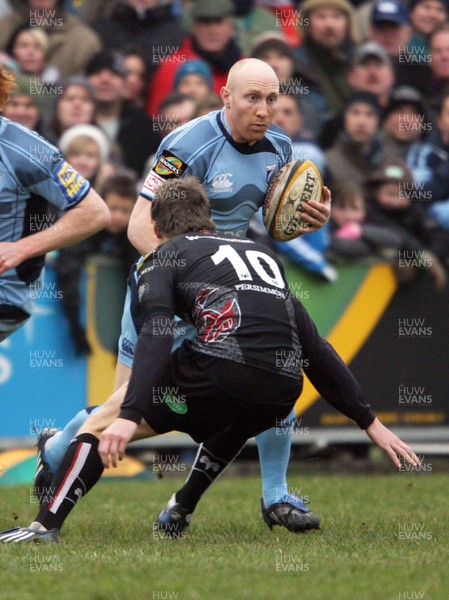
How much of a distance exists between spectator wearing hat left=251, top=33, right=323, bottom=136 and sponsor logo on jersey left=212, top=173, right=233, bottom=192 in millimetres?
4606

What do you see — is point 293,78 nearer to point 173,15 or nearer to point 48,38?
point 173,15

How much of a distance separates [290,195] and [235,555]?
76.8 inches

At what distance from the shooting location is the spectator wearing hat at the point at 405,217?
10453 millimetres

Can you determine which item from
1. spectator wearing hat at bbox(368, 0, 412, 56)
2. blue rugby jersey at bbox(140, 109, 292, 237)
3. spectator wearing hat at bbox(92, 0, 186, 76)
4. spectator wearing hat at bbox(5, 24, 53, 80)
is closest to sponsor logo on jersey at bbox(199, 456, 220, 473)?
blue rugby jersey at bbox(140, 109, 292, 237)

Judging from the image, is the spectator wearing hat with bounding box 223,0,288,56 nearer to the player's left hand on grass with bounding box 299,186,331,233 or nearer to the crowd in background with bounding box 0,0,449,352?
the crowd in background with bounding box 0,0,449,352

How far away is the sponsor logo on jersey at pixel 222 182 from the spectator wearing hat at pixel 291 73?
181 inches

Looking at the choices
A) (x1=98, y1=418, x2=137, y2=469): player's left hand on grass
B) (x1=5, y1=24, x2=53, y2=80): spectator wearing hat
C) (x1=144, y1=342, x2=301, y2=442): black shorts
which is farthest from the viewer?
(x1=5, y1=24, x2=53, y2=80): spectator wearing hat

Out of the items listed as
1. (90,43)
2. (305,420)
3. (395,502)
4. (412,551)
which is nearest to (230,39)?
(90,43)

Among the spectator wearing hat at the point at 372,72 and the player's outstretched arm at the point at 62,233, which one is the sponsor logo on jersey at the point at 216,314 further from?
the spectator wearing hat at the point at 372,72

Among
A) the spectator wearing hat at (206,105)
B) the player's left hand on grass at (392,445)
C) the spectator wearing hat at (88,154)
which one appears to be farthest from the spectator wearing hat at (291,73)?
the player's left hand on grass at (392,445)

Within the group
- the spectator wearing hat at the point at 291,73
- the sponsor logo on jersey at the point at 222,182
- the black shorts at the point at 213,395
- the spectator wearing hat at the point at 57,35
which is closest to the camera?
the black shorts at the point at 213,395

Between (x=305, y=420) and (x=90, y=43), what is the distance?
150 inches

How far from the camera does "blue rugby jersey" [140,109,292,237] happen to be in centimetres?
638

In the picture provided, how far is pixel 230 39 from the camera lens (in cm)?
1120
